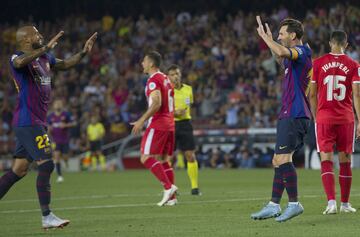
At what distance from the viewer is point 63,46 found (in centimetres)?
3881

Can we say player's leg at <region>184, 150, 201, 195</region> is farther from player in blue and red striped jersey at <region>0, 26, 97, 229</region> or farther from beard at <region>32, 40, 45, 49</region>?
beard at <region>32, 40, 45, 49</region>

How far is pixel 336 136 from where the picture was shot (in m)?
12.2

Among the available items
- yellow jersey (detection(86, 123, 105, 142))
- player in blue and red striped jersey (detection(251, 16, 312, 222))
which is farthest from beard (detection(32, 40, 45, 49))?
yellow jersey (detection(86, 123, 105, 142))

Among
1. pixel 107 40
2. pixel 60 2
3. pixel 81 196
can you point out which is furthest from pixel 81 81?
pixel 81 196

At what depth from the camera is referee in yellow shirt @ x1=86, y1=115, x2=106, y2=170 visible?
31.6m

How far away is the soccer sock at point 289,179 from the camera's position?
10945mm

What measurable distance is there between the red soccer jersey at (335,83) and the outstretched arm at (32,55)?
352 cm

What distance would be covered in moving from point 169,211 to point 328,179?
8.09ft

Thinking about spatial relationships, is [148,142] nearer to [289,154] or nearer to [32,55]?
[289,154]

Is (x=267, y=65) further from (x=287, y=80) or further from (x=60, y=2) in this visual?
(x=287, y=80)

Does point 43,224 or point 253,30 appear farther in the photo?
point 253,30

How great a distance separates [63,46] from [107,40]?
1907 mm

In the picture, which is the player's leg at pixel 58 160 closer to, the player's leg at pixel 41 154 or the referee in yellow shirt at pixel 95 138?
the referee in yellow shirt at pixel 95 138

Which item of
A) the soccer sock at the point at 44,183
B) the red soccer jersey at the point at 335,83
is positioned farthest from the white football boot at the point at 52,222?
the red soccer jersey at the point at 335,83
